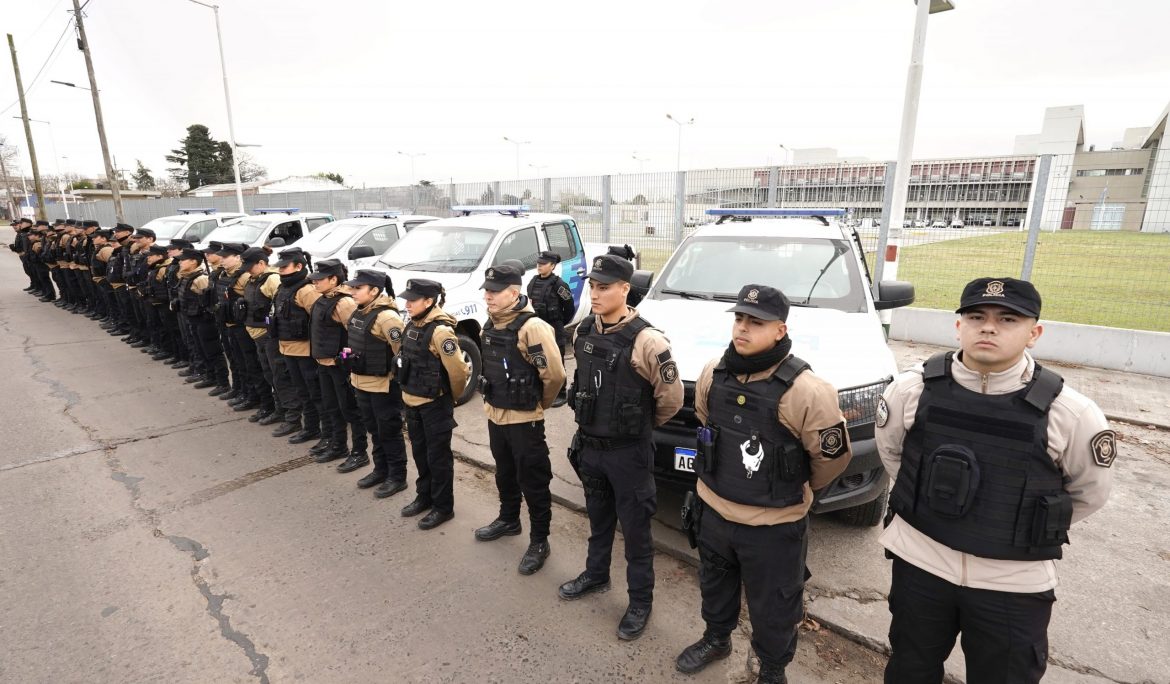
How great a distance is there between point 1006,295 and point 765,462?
99 cm

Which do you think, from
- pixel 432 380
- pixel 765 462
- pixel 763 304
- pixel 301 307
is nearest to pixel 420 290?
pixel 432 380

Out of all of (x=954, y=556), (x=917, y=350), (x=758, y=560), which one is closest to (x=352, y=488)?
(x=758, y=560)

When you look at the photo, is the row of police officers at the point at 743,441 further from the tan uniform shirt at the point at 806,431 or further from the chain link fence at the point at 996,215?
the chain link fence at the point at 996,215

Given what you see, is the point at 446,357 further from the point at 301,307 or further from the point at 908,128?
the point at 908,128

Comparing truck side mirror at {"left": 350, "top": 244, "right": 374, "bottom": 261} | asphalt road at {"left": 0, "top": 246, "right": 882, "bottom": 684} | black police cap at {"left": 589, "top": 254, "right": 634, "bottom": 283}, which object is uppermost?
black police cap at {"left": 589, "top": 254, "right": 634, "bottom": 283}

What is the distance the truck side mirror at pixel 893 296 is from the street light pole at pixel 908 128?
2.59 m

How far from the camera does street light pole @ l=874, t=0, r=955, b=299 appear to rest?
269 inches

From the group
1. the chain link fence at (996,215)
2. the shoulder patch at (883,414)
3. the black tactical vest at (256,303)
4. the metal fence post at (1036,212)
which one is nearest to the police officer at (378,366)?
the black tactical vest at (256,303)

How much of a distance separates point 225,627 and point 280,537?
85 cm

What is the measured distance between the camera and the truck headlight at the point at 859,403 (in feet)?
10.2

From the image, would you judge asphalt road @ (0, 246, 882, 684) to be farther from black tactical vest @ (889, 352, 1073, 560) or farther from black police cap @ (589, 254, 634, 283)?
black police cap @ (589, 254, 634, 283)

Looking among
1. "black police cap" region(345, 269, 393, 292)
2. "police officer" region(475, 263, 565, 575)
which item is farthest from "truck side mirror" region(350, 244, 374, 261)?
"police officer" region(475, 263, 565, 575)

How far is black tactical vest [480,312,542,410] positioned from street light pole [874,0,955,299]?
513 cm

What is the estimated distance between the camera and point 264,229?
36.7 ft
